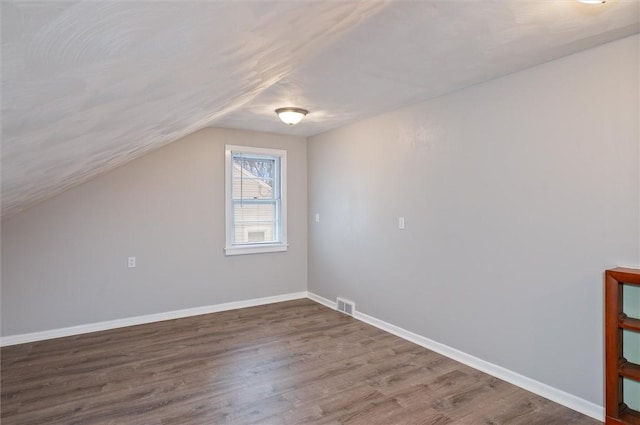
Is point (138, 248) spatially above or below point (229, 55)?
below

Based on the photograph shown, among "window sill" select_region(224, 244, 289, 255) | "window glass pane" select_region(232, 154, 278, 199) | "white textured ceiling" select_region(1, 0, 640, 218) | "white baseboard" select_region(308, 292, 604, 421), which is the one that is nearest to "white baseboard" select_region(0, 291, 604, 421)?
"white baseboard" select_region(308, 292, 604, 421)

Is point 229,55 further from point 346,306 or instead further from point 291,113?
point 346,306

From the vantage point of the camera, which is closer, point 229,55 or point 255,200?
point 229,55

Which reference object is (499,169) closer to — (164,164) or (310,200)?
(310,200)

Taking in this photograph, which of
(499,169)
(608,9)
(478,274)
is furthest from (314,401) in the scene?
(608,9)

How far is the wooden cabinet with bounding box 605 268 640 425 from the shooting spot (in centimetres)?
208

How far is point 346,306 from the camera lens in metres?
4.61

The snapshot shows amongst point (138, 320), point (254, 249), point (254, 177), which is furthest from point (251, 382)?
point (254, 177)

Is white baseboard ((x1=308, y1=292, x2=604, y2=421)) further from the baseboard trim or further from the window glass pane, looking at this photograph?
the window glass pane

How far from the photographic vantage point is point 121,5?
2.43 feet

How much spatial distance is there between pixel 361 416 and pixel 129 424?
1505 mm

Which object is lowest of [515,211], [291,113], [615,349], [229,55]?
[615,349]

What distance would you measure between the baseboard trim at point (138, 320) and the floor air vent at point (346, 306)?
86 centimetres

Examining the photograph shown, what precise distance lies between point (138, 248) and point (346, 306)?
2.66 metres
